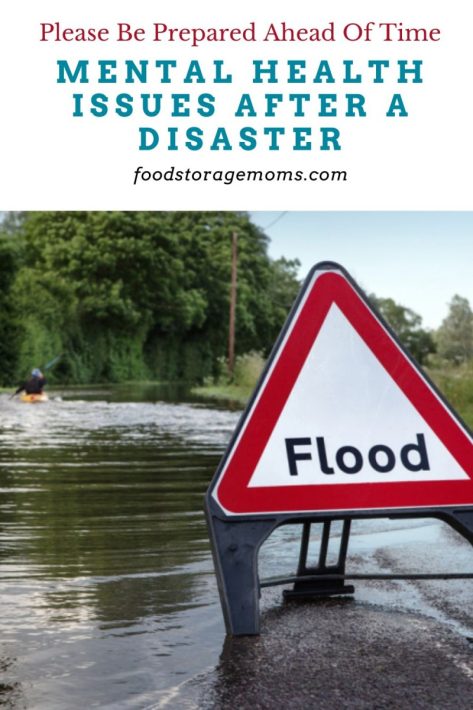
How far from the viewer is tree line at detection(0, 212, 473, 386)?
174 feet

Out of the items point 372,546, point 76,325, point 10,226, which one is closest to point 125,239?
point 76,325

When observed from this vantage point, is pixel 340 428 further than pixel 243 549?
Yes

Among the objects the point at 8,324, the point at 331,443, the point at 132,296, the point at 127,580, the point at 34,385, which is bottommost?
the point at 127,580

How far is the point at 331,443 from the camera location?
4.55m

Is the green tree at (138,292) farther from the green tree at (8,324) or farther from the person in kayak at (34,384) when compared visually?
the person in kayak at (34,384)

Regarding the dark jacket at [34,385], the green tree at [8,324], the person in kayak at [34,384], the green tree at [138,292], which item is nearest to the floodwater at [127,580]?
the person in kayak at [34,384]

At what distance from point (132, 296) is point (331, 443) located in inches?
2474

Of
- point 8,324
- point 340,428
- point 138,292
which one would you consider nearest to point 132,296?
point 138,292

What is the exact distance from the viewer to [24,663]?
4.19 metres

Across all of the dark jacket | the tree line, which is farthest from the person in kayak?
the tree line

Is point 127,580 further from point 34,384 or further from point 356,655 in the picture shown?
point 34,384

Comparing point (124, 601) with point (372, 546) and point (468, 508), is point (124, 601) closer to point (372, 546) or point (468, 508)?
point (468, 508)

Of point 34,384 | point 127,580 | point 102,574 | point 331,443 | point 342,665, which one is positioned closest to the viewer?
point 342,665

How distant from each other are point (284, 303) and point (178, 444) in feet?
242
